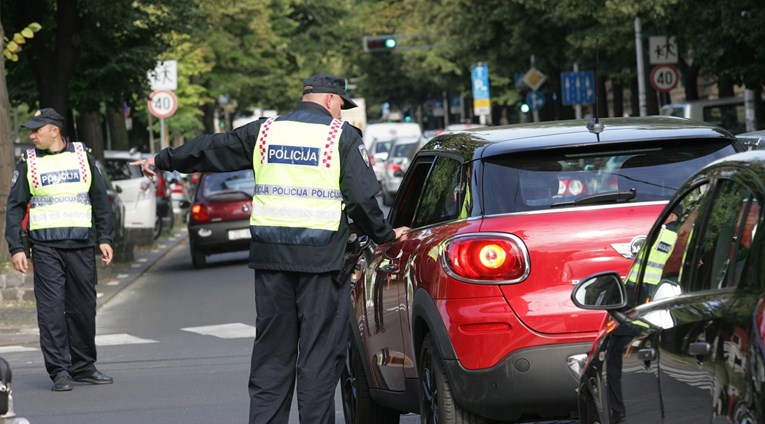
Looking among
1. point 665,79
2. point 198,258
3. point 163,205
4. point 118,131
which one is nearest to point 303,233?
point 198,258

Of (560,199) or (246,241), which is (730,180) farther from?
(246,241)

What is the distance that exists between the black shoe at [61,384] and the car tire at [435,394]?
4.87 metres

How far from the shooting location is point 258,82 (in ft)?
238

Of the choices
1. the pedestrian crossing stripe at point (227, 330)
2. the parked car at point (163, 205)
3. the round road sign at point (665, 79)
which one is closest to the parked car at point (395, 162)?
the round road sign at point (665, 79)

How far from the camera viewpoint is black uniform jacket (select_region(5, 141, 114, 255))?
1181cm

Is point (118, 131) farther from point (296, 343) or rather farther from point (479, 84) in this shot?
point (296, 343)

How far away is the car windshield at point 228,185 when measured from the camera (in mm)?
25562

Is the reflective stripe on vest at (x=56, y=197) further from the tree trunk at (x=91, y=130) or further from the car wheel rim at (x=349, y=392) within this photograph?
the tree trunk at (x=91, y=130)

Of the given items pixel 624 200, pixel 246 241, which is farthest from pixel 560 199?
pixel 246 241

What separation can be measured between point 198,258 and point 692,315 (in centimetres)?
2133

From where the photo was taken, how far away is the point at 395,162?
1737 inches

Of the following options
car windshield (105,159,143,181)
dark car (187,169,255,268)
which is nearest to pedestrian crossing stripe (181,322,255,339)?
dark car (187,169,255,268)

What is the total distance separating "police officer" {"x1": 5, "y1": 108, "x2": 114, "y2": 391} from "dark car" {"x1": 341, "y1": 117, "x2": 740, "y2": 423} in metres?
4.45

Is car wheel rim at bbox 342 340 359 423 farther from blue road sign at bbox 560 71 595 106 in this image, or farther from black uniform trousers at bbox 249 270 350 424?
blue road sign at bbox 560 71 595 106
